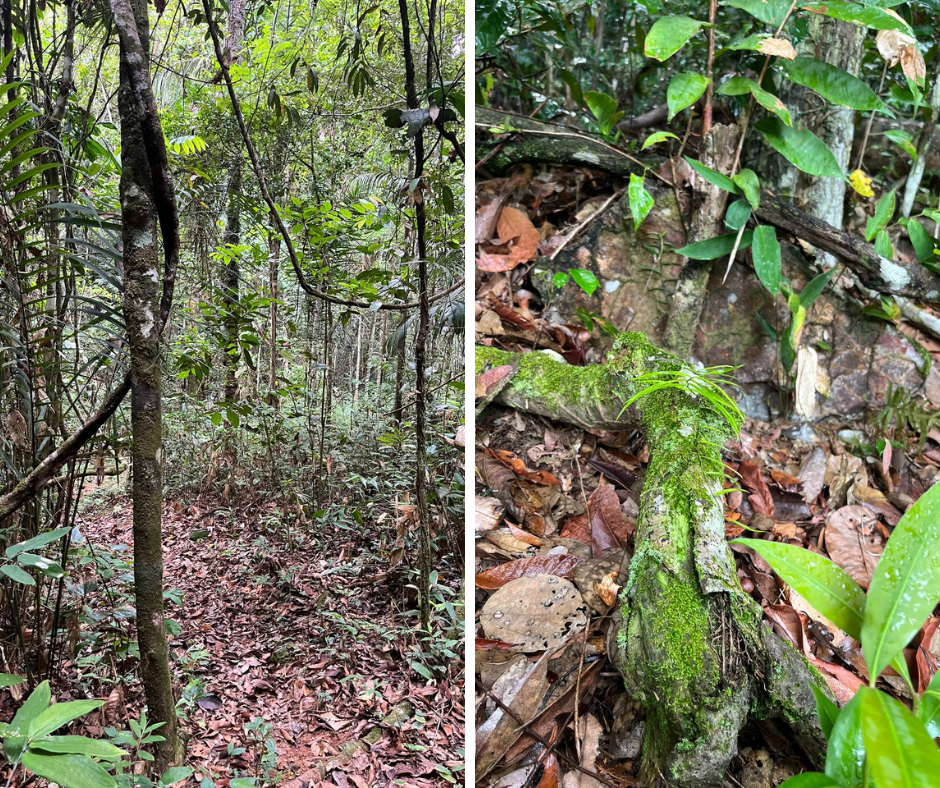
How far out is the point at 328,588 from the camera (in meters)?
1.39

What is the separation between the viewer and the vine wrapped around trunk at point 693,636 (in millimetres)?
462

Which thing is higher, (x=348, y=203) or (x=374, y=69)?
(x=374, y=69)

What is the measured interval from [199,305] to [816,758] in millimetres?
1319

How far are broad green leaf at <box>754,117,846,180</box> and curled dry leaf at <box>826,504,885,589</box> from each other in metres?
0.50

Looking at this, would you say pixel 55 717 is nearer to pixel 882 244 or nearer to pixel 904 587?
pixel 904 587

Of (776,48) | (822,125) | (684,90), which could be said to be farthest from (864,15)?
(822,125)

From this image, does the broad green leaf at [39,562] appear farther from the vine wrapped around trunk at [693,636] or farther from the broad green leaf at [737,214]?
the broad green leaf at [737,214]

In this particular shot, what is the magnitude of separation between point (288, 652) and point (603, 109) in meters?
1.19

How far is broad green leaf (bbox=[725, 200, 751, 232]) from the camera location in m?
0.94

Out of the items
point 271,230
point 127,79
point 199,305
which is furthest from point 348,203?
point 127,79

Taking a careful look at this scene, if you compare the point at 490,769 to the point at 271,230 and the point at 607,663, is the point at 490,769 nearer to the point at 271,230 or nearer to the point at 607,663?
the point at 607,663

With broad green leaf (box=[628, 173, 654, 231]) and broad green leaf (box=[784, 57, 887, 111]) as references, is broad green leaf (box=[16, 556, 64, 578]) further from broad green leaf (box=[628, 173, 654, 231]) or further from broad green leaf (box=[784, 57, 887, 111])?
broad green leaf (box=[784, 57, 887, 111])

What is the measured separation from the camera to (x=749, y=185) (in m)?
0.92

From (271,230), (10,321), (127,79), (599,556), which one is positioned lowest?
(599,556)
